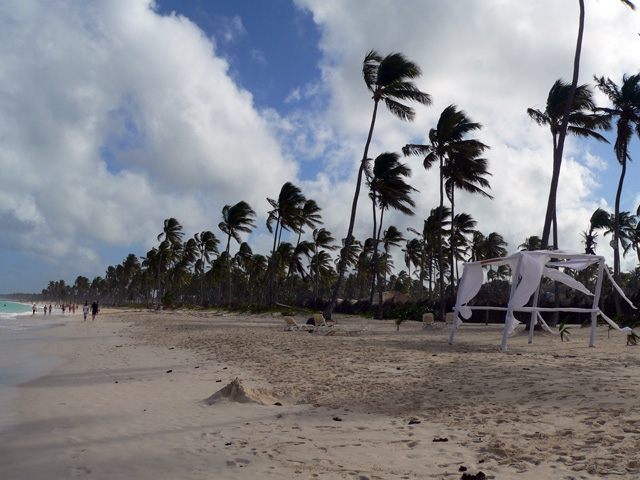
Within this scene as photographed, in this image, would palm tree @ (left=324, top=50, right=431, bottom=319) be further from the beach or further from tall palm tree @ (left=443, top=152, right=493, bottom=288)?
the beach

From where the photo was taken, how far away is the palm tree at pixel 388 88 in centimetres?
2309

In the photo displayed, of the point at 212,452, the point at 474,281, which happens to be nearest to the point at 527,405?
the point at 212,452

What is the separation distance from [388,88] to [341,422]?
71.6 feet

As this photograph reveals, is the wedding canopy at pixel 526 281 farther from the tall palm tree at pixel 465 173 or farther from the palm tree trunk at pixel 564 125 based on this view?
the tall palm tree at pixel 465 173

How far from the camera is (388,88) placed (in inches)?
932

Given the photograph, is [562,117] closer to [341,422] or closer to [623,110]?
[623,110]

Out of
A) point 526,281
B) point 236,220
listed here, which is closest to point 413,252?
point 236,220

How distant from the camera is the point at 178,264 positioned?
77.8m

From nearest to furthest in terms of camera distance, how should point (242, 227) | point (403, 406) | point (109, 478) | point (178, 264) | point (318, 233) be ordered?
1. point (109, 478)
2. point (403, 406)
3. point (242, 227)
4. point (318, 233)
5. point (178, 264)

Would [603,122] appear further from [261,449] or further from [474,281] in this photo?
[261,449]

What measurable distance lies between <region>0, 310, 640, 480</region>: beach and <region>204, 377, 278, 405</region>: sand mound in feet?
0.06

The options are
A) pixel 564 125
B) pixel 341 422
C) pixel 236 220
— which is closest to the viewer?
pixel 341 422

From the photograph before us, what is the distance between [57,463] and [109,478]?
74cm

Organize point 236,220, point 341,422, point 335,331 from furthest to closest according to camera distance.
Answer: point 236,220, point 335,331, point 341,422
